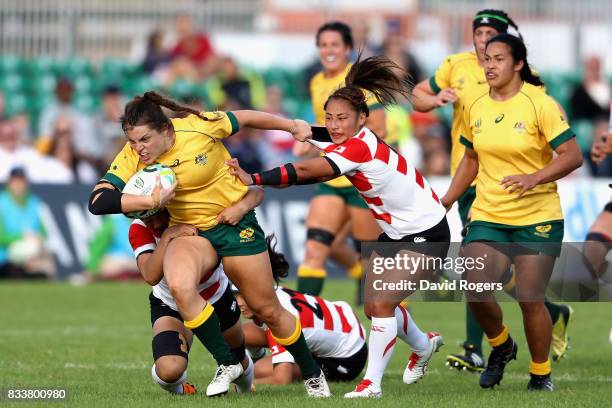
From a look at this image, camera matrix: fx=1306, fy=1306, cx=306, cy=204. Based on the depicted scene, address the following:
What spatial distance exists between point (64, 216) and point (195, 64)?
4.89 metres

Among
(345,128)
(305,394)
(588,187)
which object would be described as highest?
(345,128)

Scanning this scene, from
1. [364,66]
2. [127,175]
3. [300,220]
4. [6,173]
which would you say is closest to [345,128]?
[364,66]

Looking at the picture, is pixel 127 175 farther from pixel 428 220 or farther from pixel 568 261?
pixel 568 261

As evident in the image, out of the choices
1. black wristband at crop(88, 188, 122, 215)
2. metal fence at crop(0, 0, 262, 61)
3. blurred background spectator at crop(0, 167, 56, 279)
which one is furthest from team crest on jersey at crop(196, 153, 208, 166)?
metal fence at crop(0, 0, 262, 61)

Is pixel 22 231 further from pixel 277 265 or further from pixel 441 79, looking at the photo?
pixel 277 265

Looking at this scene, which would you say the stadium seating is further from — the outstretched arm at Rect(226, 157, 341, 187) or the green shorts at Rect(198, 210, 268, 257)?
the outstretched arm at Rect(226, 157, 341, 187)

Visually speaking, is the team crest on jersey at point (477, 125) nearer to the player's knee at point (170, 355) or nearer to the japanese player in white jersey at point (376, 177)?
the japanese player in white jersey at point (376, 177)

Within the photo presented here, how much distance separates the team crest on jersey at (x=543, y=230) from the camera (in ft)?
26.2

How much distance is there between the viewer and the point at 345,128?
7758mm

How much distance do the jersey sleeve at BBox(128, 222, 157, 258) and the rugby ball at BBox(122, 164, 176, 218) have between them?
0.55 meters

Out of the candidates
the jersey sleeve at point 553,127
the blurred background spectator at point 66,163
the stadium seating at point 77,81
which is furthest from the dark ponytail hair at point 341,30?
the stadium seating at point 77,81

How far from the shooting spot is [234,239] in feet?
25.4

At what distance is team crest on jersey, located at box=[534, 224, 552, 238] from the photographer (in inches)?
315

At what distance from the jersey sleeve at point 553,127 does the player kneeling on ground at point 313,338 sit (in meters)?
1.87
